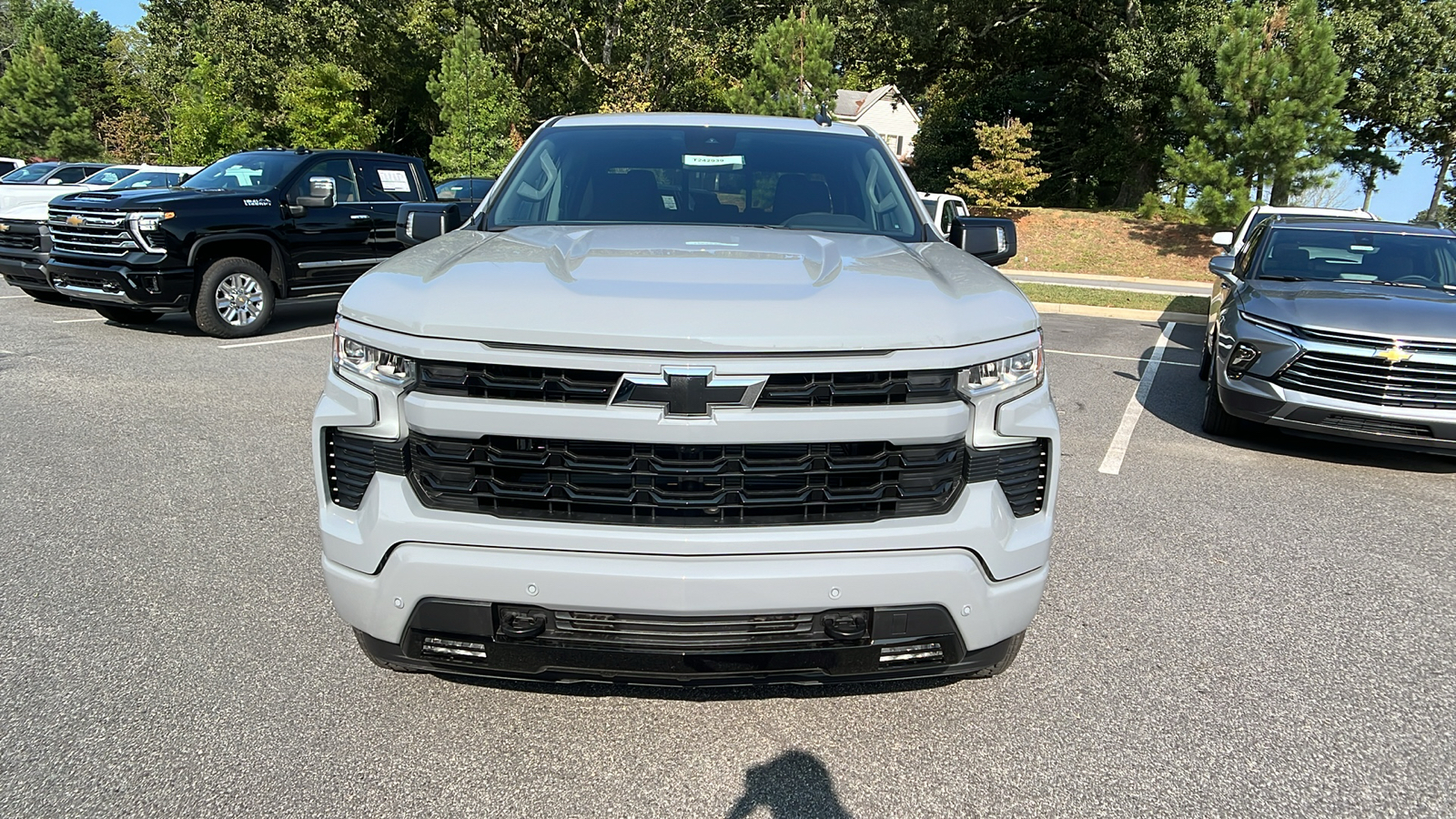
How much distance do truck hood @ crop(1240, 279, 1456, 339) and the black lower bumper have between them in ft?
16.4

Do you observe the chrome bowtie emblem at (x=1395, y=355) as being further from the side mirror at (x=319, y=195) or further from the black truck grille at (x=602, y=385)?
the side mirror at (x=319, y=195)

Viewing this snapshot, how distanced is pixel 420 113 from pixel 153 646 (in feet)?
157

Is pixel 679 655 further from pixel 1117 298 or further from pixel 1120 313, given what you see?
pixel 1117 298

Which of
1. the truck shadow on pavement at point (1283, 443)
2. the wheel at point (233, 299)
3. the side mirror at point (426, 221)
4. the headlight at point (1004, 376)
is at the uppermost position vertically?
the side mirror at point (426, 221)

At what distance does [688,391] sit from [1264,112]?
72.9ft

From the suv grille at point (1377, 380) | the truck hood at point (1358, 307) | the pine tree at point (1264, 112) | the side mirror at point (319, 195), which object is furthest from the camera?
the pine tree at point (1264, 112)

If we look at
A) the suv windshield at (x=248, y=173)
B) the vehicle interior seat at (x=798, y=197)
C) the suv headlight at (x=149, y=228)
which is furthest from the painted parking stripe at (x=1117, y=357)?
the suv headlight at (x=149, y=228)

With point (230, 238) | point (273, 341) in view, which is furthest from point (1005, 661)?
point (230, 238)

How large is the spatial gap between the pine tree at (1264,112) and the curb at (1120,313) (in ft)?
26.9

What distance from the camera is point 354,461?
101 inches

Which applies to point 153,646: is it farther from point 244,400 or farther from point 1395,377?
point 1395,377

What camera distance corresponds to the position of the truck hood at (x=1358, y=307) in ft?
19.5

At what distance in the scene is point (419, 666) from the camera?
2605 mm

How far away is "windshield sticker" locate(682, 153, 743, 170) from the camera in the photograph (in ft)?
13.1
